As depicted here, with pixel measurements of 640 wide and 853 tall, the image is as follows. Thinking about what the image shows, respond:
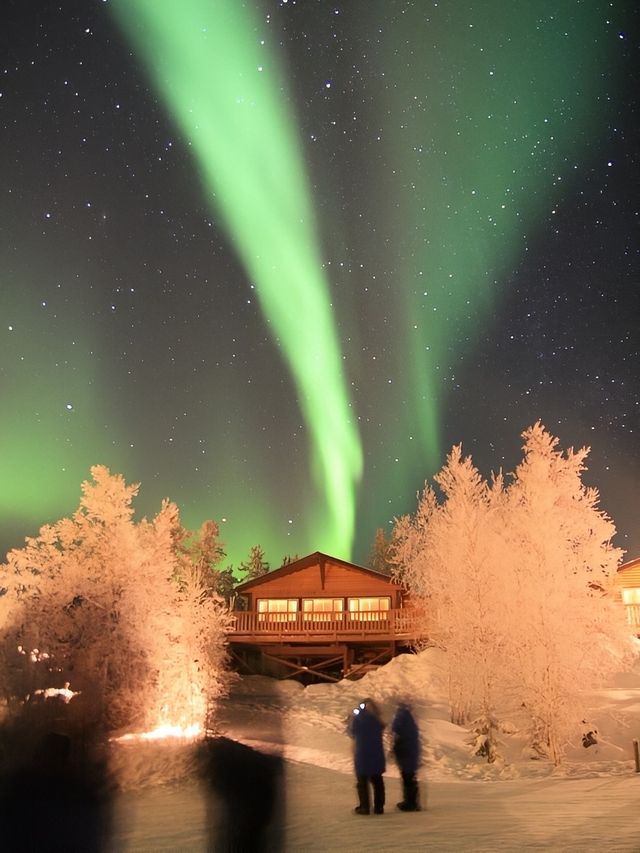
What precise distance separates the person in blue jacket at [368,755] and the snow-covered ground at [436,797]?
28 centimetres

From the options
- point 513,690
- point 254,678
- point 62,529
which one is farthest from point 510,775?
point 254,678

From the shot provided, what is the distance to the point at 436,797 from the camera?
45.9 feet

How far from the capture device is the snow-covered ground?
9695mm

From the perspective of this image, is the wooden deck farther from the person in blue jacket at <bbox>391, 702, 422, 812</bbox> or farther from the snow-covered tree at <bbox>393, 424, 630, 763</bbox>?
the person in blue jacket at <bbox>391, 702, 422, 812</bbox>

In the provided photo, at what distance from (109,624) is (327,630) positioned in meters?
21.1

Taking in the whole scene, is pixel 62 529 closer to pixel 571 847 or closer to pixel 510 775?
pixel 510 775

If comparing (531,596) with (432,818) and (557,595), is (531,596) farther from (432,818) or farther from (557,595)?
(432,818)

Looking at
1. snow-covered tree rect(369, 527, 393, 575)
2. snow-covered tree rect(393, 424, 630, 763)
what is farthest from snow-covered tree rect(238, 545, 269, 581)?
snow-covered tree rect(393, 424, 630, 763)

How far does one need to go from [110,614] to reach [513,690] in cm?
1258

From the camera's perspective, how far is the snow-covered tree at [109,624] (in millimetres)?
20312

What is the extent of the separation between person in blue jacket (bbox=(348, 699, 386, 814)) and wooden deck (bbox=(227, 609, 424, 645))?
28640 millimetres

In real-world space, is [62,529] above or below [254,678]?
above

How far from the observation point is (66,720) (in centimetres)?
1922

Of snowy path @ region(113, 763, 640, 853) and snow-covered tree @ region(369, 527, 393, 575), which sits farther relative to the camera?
snow-covered tree @ region(369, 527, 393, 575)
